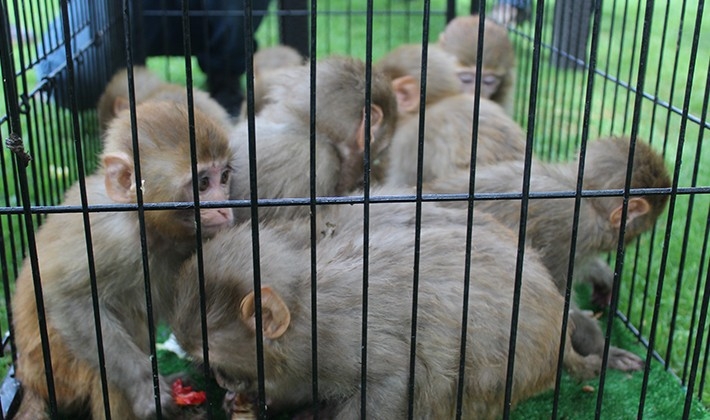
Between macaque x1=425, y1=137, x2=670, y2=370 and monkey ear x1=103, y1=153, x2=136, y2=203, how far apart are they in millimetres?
1442

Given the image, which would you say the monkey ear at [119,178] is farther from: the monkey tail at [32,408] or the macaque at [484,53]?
the macaque at [484,53]

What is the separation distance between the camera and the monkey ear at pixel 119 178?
3102 mm

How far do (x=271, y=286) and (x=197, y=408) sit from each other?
3.68 ft

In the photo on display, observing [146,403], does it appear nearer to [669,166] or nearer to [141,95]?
[141,95]

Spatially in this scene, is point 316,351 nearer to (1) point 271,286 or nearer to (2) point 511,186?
(1) point 271,286

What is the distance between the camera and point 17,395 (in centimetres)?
344

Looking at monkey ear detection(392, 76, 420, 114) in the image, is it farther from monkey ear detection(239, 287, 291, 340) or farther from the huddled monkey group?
monkey ear detection(239, 287, 291, 340)

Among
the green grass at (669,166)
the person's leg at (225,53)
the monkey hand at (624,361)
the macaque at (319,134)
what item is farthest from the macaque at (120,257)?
the person's leg at (225,53)

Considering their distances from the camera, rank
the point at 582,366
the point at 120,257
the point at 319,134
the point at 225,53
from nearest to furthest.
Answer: the point at 120,257
the point at 582,366
the point at 319,134
the point at 225,53

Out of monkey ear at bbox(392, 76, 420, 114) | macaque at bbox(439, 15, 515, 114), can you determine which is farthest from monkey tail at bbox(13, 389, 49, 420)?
macaque at bbox(439, 15, 515, 114)

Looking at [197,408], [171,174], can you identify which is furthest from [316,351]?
[197,408]

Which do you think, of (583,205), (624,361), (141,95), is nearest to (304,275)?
(583,205)

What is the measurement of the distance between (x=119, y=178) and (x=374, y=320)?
1154mm

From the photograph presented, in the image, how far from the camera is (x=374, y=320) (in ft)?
9.32
